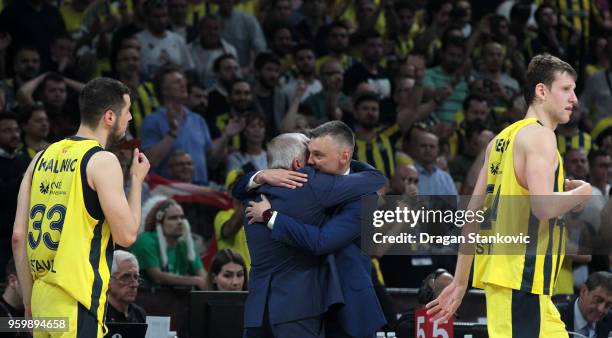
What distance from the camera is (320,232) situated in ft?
21.4

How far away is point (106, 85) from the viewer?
6.27 metres

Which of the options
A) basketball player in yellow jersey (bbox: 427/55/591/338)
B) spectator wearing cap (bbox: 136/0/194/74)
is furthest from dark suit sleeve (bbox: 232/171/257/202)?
spectator wearing cap (bbox: 136/0/194/74)

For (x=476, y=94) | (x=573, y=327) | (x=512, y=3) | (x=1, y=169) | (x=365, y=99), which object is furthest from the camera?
(x=512, y=3)

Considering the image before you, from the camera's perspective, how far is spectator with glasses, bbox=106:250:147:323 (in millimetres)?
8578

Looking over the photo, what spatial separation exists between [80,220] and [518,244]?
7.14ft

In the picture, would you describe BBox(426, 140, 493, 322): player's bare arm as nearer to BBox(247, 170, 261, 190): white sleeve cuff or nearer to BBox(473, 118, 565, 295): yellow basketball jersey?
BBox(473, 118, 565, 295): yellow basketball jersey

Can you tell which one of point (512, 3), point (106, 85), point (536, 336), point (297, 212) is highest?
point (512, 3)

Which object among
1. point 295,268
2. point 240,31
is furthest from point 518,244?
point 240,31

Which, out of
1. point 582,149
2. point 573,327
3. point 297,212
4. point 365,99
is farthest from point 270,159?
point 582,149

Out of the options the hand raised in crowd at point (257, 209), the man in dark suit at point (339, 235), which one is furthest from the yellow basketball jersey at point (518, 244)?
the hand raised in crowd at point (257, 209)

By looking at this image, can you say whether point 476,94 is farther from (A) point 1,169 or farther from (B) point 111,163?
(B) point 111,163

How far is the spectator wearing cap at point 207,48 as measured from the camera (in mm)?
13391

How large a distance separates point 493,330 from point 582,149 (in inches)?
288

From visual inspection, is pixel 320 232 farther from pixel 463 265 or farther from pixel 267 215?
pixel 463 265
